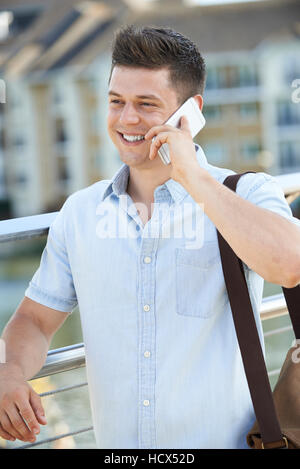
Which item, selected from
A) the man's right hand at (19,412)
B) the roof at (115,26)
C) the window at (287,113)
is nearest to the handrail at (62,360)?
the man's right hand at (19,412)

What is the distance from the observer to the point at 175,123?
1457mm

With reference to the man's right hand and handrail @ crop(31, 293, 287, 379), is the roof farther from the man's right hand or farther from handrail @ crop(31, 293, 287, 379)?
the man's right hand

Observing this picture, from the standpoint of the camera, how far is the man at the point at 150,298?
4.54 feet

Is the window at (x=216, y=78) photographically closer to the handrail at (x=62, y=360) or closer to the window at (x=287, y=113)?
the window at (x=287, y=113)

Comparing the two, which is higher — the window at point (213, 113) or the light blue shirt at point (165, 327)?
the window at point (213, 113)

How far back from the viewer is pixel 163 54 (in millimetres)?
1459

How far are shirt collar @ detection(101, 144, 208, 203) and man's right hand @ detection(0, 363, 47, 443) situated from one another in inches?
17.1

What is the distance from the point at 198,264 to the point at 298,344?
24cm

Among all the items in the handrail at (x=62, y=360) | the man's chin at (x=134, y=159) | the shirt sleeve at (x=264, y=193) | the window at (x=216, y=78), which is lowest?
the handrail at (x=62, y=360)

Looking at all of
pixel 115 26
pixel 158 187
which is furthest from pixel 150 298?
pixel 115 26

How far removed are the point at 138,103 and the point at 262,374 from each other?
1.87ft

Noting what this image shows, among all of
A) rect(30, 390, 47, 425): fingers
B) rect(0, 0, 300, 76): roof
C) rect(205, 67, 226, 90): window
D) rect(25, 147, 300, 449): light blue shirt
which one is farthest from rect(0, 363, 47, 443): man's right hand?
rect(0, 0, 300, 76): roof

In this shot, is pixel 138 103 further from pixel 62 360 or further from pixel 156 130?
pixel 62 360

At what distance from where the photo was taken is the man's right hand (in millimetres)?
1301
